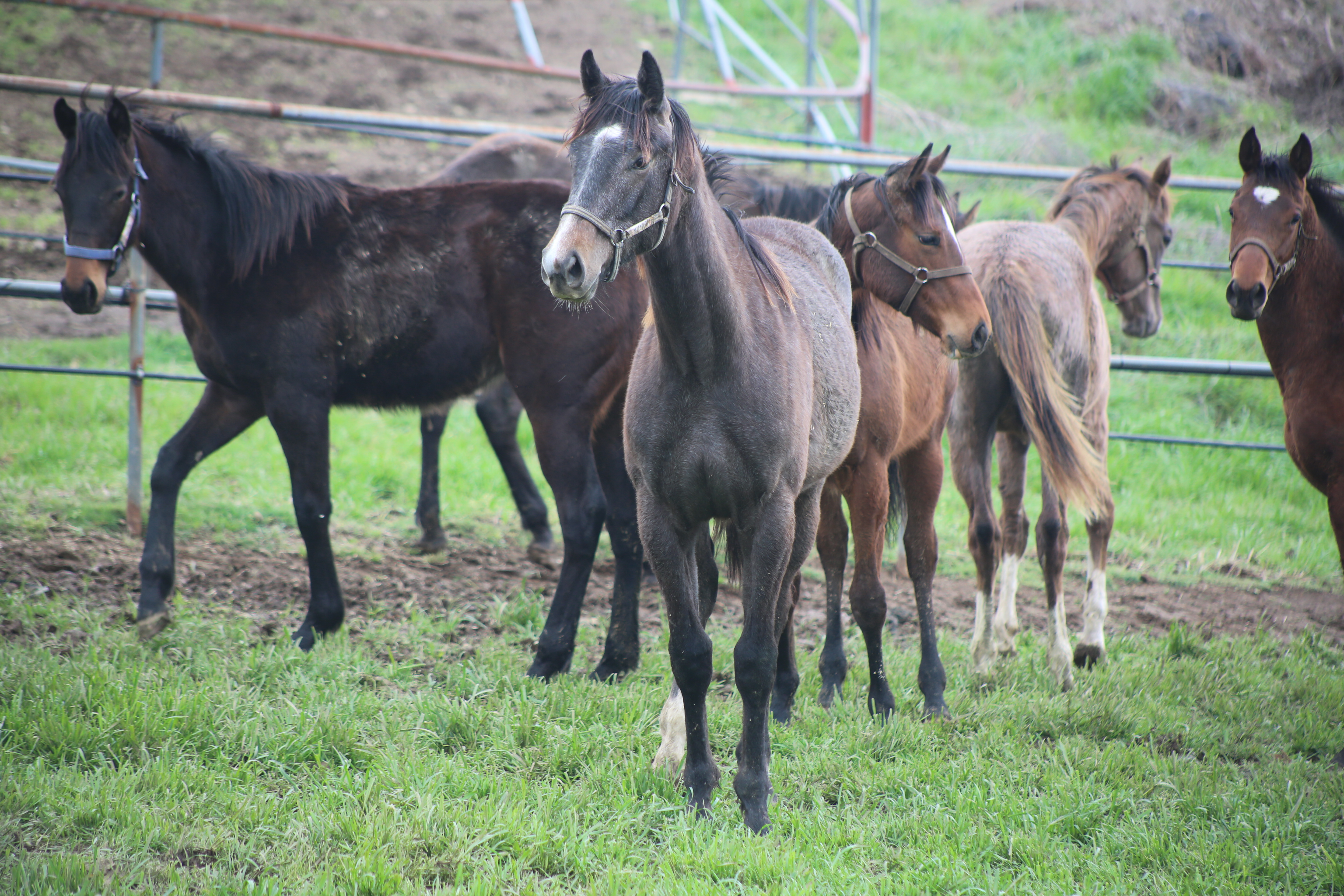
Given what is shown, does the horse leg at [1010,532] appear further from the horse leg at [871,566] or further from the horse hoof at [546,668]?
the horse hoof at [546,668]

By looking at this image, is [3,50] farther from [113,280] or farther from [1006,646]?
[1006,646]

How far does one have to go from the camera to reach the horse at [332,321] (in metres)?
4.10

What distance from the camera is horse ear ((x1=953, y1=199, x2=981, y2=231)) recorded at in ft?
14.7

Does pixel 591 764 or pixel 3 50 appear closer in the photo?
pixel 591 764

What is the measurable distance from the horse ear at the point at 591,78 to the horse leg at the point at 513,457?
3.38 meters

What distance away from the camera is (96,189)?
3957mm

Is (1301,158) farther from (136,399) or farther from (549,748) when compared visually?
(136,399)

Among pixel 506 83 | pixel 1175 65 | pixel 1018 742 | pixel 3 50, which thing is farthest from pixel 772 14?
pixel 1018 742

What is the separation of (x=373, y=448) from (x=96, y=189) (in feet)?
11.2

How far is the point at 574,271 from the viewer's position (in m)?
2.29

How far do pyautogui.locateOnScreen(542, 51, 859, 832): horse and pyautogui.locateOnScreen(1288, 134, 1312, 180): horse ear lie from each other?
8.42ft

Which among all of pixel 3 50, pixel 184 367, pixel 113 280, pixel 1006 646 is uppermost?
pixel 3 50

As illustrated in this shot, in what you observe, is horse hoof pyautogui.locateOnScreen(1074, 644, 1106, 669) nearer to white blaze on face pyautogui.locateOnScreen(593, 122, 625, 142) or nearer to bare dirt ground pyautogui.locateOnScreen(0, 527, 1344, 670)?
bare dirt ground pyautogui.locateOnScreen(0, 527, 1344, 670)

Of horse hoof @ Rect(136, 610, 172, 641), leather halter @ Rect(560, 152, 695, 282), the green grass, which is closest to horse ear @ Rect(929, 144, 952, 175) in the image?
leather halter @ Rect(560, 152, 695, 282)
